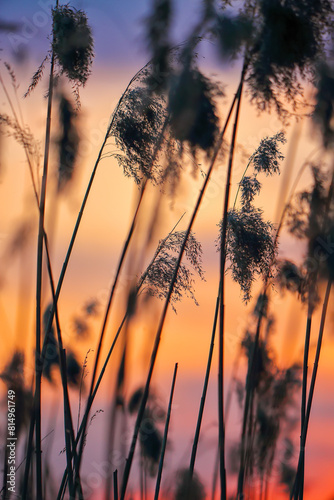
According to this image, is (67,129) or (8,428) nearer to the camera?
(67,129)

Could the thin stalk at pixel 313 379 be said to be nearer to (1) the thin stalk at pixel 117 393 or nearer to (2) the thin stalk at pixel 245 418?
(2) the thin stalk at pixel 245 418

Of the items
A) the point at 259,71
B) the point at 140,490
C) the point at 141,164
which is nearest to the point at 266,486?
the point at 140,490

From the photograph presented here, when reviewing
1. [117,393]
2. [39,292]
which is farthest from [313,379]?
[39,292]

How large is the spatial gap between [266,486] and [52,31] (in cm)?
442

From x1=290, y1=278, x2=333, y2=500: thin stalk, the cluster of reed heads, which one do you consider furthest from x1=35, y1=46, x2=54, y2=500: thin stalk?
x1=290, y1=278, x2=333, y2=500: thin stalk

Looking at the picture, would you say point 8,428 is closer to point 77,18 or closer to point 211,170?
point 211,170

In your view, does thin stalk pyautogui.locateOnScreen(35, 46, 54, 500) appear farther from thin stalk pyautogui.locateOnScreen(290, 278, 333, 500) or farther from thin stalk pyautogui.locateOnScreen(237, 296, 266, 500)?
thin stalk pyautogui.locateOnScreen(290, 278, 333, 500)

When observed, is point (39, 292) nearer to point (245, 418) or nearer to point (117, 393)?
point (117, 393)

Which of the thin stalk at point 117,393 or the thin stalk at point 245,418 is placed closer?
the thin stalk at point 117,393

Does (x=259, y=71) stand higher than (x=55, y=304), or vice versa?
(x=259, y=71)

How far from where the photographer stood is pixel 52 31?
3232 mm

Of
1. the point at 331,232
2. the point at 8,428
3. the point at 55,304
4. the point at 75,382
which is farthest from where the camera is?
the point at 75,382

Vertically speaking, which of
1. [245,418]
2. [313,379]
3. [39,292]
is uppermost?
[39,292]

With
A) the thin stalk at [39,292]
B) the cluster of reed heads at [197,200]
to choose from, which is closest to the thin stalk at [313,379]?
the cluster of reed heads at [197,200]
